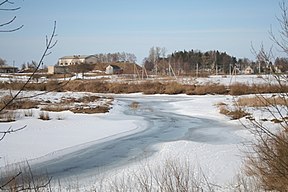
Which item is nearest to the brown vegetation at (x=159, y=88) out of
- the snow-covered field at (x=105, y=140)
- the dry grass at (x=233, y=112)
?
the dry grass at (x=233, y=112)

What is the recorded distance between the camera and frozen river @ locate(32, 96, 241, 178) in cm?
1072

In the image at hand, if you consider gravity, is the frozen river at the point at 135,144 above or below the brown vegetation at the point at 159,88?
below

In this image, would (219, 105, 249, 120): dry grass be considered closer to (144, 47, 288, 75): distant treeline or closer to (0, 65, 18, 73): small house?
(0, 65, 18, 73): small house

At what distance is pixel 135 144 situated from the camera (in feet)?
47.3

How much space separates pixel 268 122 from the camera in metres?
18.3

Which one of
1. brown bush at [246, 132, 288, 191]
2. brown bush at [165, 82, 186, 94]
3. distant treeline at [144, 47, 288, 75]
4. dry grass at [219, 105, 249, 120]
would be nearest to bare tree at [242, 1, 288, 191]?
brown bush at [246, 132, 288, 191]

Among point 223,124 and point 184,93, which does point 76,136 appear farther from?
point 184,93

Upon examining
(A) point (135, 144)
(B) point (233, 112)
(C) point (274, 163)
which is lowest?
(A) point (135, 144)

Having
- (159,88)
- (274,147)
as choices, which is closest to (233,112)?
(274,147)

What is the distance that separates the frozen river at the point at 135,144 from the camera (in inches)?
422

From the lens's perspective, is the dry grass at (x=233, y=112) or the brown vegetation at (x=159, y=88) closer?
the dry grass at (x=233, y=112)

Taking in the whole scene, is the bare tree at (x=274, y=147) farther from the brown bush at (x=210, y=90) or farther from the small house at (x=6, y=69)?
the brown bush at (x=210, y=90)

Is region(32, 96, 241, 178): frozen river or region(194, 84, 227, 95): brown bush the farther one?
region(194, 84, 227, 95): brown bush

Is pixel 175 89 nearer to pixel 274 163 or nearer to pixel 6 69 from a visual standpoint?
pixel 274 163
